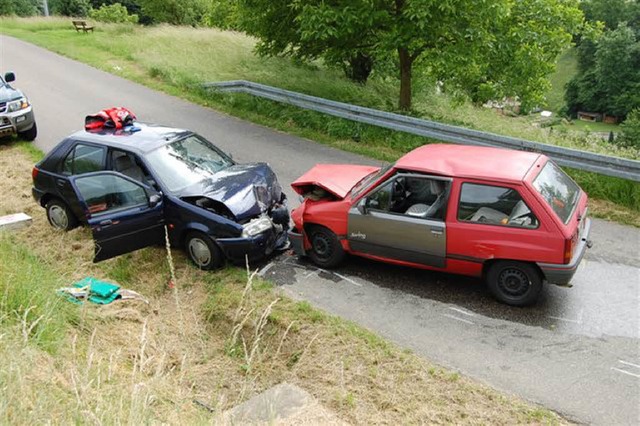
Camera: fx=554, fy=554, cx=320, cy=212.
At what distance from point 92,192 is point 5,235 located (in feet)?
5.32

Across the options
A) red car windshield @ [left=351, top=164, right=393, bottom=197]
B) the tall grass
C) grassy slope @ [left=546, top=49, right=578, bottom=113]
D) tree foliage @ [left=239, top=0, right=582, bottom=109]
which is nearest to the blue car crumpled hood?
red car windshield @ [left=351, top=164, right=393, bottom=197]

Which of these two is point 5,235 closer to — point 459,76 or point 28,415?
point 28,415

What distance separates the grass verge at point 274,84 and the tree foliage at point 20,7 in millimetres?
29888

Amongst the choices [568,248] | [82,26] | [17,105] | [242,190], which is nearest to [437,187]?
[568,248]

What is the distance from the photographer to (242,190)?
820 cm

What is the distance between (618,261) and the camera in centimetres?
772

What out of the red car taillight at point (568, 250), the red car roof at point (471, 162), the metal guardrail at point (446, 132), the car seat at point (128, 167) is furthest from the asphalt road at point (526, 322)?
the car seat at point (128, 167)

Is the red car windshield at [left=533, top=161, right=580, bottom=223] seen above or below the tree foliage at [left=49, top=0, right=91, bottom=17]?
below

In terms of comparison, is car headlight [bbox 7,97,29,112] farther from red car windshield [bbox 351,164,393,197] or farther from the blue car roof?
red car windshield [bbox 351,164,393,197]

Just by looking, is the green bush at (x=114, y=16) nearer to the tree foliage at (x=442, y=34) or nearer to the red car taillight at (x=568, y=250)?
the tree foliage at (x=442, y=34)

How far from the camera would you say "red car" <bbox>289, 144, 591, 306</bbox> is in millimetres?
6480

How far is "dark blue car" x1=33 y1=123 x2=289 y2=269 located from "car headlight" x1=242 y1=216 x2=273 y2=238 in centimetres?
1

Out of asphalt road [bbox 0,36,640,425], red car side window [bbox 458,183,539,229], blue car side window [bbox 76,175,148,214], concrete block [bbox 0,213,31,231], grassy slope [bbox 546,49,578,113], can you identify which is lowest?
grassy slope [bbox 546,49,578,113]

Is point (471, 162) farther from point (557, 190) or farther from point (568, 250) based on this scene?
point (568, 250)
